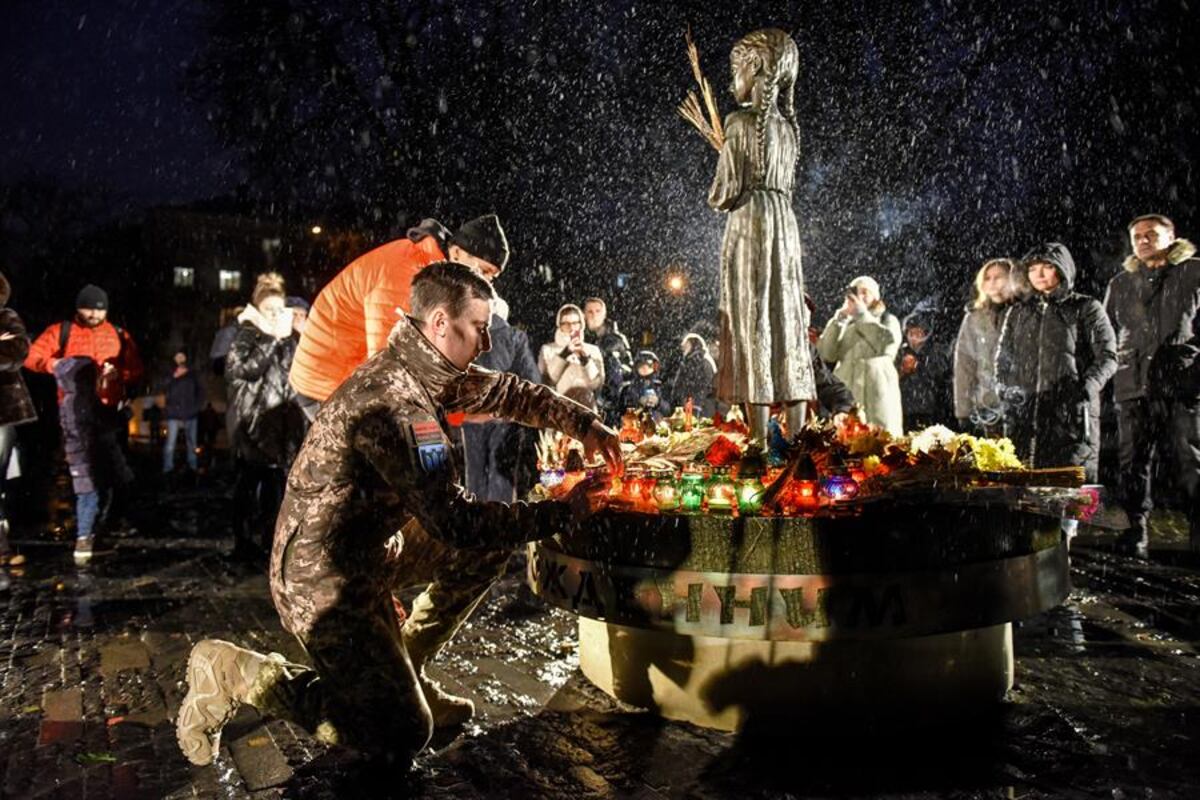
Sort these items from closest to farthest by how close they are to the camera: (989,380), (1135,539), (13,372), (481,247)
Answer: (481,247) < (13,372) < (1135,539) < (989,380)

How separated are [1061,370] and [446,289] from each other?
6987 millimetres

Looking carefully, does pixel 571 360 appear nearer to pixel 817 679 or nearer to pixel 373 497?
pixel 817 679

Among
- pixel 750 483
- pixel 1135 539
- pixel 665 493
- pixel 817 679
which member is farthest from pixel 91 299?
pixel 1135 539

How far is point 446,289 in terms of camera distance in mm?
3719

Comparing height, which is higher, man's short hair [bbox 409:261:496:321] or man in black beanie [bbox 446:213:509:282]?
man in black beanie [bbox 446:213:509:282]

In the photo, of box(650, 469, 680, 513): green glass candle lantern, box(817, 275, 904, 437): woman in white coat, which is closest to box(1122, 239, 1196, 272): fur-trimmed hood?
box(817, 275, 904, 437): woman in white coat

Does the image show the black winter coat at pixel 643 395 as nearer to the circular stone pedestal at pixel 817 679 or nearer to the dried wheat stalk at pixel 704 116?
the dried wheat stalk at pixel 704 116

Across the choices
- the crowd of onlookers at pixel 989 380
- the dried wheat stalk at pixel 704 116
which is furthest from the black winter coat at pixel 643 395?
the dried wheat stalk at pixel 704 116

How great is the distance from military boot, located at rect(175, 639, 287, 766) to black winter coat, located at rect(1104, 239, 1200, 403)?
8.22m

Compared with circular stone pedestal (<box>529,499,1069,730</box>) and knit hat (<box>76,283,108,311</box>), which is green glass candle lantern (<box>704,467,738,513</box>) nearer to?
circular stone pedestal (<box>529,499,1069,730</box>)

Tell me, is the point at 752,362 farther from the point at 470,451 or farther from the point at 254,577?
the point at 254,577

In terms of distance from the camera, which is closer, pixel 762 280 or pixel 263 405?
pixel 762 280

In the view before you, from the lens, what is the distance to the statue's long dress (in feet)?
19.0

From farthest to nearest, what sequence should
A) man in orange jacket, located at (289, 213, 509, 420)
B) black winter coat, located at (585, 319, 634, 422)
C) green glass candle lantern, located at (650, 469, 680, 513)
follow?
1. black winter coat, located at (585, 319, 634, 422)
2. man in orange jacket, located at (289, 213, 509, 420)
3. green glass candle lantern, located at (650, 469, 680, 513)
